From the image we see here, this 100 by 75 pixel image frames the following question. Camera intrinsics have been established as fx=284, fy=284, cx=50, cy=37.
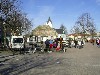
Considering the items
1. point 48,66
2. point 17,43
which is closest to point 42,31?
point 17,43

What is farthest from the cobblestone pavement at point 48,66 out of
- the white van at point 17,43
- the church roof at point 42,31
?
the church roof at point 42,31

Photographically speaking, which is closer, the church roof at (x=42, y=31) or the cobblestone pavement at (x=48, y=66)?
the cobblestone pavement at (x=48, y=66)

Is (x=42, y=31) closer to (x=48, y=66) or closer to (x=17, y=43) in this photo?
(x=17, y=43)

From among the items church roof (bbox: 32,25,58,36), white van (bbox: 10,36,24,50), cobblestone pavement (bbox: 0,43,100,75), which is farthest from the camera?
church roof (bbox: 32,25,58,36)

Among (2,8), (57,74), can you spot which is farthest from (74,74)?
(2,8)

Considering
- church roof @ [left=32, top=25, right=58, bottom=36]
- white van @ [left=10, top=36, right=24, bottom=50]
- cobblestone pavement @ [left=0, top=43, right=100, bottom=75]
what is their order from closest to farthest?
1. cobblestone pavement @ [left=0, top=43, right=100, bottom=75]
2. white van @ [left=10, top=36, right=24, bottom=50]
3. church roof @ [left=32, top=25, right=58, bottom=36]

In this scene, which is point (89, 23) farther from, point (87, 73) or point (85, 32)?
point (87, 73)

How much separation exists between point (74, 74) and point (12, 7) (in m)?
25.8

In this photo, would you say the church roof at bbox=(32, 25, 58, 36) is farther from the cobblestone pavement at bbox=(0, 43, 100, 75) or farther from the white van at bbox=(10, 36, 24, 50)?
the cobblestone pavement at bbox=(0, 43, 100, 75)

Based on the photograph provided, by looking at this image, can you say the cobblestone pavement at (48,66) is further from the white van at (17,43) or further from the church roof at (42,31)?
the church roof at (42,31)

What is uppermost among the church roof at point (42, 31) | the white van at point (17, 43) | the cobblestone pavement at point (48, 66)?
the church roof at point (42, 31)

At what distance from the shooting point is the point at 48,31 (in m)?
116

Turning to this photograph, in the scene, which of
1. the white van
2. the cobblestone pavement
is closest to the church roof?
the white van

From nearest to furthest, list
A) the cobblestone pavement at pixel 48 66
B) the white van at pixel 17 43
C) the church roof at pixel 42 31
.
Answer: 1. the cobblestone pavement at pixel 48 66
2. the white van at pixel 17 43
3. the church roof at pixel 42 31
